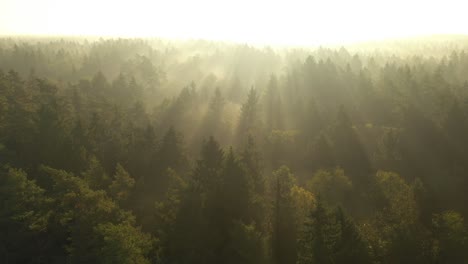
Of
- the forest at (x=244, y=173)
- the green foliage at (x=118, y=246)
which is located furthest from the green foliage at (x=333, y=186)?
the green foliage at (x=118, y=246)

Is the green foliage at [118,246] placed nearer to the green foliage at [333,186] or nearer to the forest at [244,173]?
the forest at [244,173]

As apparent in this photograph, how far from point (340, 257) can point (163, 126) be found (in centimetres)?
5978

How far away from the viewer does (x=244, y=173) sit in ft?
130

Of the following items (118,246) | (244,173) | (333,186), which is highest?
(244,173)

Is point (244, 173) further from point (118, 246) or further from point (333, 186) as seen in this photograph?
point (333, 186)

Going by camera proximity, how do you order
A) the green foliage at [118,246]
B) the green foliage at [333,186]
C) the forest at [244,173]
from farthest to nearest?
the green foliage at [333,186]
the forest at [244,173]
the green foliage at [118,246]

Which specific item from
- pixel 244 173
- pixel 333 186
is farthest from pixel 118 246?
pixel 333 186

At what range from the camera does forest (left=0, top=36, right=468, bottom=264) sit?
35062 mm

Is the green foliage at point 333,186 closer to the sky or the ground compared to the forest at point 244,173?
closer to the ground

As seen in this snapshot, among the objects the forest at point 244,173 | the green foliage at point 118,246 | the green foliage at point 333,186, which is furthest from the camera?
the green foliage at point 333,186

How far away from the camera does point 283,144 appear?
249 feet

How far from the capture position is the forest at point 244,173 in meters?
35.1

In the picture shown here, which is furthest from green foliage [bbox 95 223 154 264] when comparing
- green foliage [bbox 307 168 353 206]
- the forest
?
green foliage [bbox 307 168 353 206]

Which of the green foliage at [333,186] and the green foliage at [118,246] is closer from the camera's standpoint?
the green foliage at [118,246]
